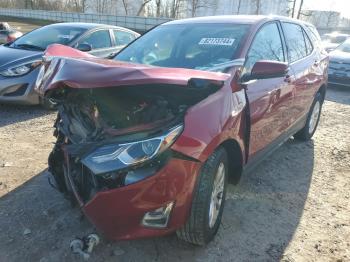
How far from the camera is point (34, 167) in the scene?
4090 mm

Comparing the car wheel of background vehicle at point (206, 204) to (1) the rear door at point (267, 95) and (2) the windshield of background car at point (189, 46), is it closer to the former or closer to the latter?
(1) the rear door at point (267, 95)

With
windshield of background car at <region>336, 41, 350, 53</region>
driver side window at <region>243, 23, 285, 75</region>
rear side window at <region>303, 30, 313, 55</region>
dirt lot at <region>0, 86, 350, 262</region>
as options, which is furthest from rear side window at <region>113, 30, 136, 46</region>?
windshield of background car at <region>336, 41, 350, 53</region>

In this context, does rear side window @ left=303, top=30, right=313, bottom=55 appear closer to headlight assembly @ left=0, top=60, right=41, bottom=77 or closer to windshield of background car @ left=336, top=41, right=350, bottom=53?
headlight assembly @ left=0, top=60, right=41, bottom=77

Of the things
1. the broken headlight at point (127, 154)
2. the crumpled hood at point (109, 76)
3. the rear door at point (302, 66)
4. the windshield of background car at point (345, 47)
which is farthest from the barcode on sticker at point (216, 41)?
the windshield of background car at point (345, 47)

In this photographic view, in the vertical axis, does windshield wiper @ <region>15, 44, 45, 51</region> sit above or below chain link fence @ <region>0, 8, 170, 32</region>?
above

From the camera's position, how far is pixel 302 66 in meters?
4.42

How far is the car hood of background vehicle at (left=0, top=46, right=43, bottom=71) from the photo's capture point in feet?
19.5

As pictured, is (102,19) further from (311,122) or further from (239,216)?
(239,216)

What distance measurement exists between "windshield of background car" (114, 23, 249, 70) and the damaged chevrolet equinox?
0.01 m

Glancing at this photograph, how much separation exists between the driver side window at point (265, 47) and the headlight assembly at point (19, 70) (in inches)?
153

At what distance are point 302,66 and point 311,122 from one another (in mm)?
1392

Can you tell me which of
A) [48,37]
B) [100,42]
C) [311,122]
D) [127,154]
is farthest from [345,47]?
[127,154]

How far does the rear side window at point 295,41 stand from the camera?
422cm

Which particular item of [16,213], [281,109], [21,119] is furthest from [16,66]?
[281,109]
